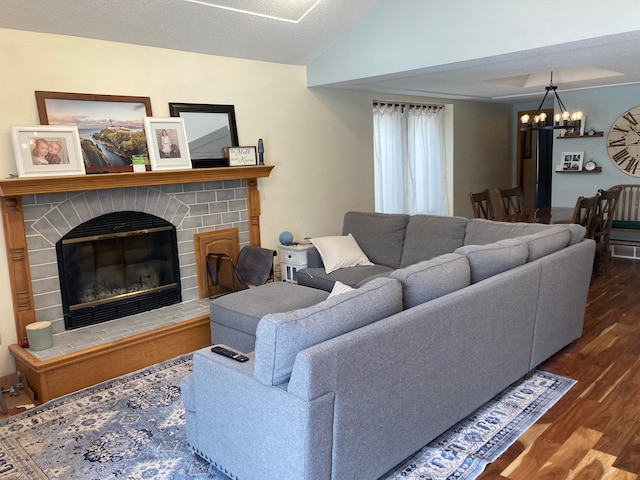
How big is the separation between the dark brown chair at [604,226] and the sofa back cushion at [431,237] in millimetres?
1923

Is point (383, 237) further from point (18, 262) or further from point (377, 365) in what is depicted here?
point (18, 262)

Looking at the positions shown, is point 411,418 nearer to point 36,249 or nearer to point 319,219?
point 36,249

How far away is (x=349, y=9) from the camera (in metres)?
4.19

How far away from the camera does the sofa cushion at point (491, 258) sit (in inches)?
110

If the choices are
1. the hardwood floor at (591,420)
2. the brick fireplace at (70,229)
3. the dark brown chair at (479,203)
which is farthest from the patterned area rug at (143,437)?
the dark brown chair at (479,203)

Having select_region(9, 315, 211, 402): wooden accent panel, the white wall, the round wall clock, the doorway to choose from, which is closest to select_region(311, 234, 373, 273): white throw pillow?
the white wall

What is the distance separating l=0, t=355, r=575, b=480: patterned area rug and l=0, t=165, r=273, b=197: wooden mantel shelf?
1309 mm

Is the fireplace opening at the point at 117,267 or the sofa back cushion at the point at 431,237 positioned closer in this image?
the fireplace opening at the point at 117,267

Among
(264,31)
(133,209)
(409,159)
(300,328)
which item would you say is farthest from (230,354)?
(409,159)

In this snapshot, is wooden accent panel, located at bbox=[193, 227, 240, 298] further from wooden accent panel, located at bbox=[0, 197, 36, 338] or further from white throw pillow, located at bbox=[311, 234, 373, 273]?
wooden accent panel, located at bbox=[0, 197, 36, 338]

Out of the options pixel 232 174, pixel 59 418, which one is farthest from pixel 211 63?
pixel 59 418

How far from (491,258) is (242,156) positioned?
2.46 m

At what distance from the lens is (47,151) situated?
3.31m

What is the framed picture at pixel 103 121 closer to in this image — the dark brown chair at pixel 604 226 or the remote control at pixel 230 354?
the remote control at pixel 230 354
